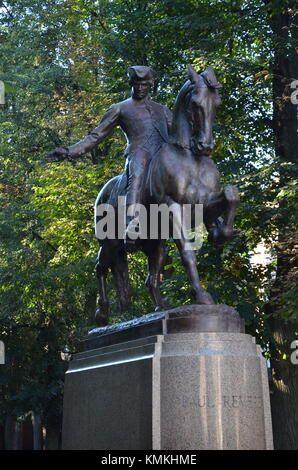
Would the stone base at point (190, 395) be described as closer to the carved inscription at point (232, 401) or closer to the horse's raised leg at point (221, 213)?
the carved inscription at point (232, 401)

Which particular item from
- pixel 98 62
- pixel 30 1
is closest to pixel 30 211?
pixel 98 62

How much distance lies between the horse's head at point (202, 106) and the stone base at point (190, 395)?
2038mm

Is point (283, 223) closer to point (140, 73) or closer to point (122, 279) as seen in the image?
point (122, 279)

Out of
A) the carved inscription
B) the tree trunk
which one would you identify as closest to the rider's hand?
the carved inscription

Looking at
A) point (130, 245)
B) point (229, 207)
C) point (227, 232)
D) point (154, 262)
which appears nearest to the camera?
point (229, 207)

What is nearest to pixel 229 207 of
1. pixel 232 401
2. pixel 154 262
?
pixel 154 262

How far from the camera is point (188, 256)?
9.29m

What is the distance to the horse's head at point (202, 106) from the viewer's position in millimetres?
9258

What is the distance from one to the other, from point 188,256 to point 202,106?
171 cm

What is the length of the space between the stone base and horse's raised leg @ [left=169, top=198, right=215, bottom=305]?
0.44 metres

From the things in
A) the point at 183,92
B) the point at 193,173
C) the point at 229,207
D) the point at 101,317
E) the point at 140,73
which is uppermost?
the point at 140,73

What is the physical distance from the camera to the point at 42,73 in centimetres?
2753

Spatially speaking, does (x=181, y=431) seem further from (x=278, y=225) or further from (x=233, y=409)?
(x=278, y=225)
